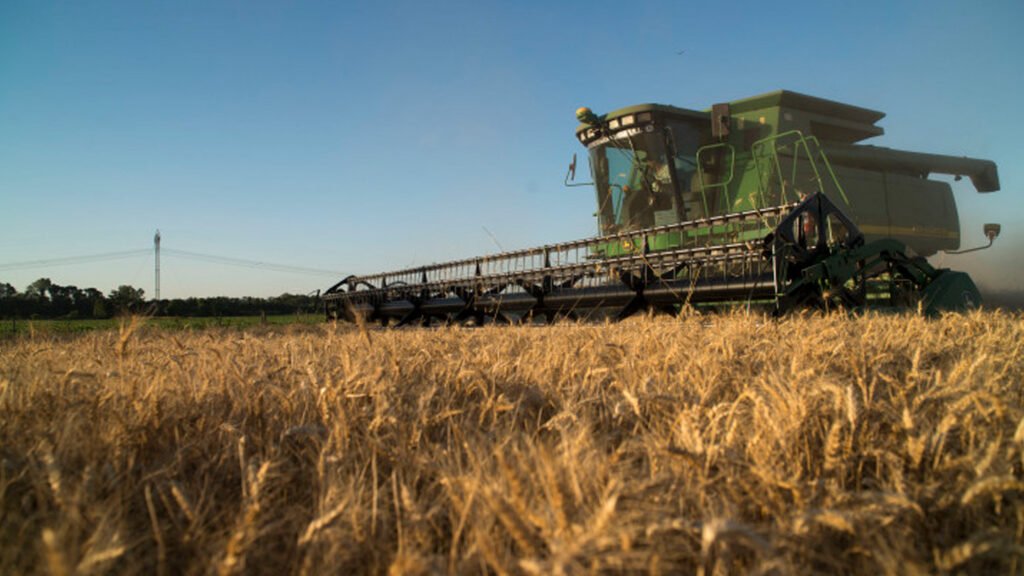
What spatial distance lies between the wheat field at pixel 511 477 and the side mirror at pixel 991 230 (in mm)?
9052

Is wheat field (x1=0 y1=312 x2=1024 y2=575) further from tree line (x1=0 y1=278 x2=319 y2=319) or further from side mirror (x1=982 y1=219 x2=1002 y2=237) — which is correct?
tree line (x1=0 y1=278 x2=319 y2=319)

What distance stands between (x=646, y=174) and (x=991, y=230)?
5884 mm

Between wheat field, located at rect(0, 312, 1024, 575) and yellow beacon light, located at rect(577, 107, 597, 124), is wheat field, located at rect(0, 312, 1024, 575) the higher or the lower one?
the lower one

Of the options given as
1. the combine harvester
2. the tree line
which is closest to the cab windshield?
the combine harvester

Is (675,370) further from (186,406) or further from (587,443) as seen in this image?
(186,406)

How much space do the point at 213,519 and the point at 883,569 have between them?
3.30ft

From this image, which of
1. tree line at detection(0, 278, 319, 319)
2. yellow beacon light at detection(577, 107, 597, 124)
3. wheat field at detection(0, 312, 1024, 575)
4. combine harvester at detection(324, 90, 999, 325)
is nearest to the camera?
wheat field at detection(0, 312, 1024, 575)

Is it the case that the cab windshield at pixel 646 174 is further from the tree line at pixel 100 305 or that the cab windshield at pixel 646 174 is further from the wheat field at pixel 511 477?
the tree line at pixel 100 305

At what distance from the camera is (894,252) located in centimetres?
516

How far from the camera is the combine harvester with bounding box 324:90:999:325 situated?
4.54 metres

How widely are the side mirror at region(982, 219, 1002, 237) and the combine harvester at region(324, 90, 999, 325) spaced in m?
0.02

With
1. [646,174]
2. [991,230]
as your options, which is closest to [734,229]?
[646,174]

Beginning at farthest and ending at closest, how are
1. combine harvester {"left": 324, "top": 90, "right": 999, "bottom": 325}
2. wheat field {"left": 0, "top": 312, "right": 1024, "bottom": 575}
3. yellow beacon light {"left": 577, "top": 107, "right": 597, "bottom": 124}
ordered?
yellow beacon light {"left": 577, "top": 107, "right": 597, "bottom": 124}
combine harvester {"left": 324, "top": 90, "right": 999, "bottom": 325}
wheat field {"left": 0, "top": 312, "right": 1024, "bottom": 575}

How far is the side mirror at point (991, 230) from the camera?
8.48m
